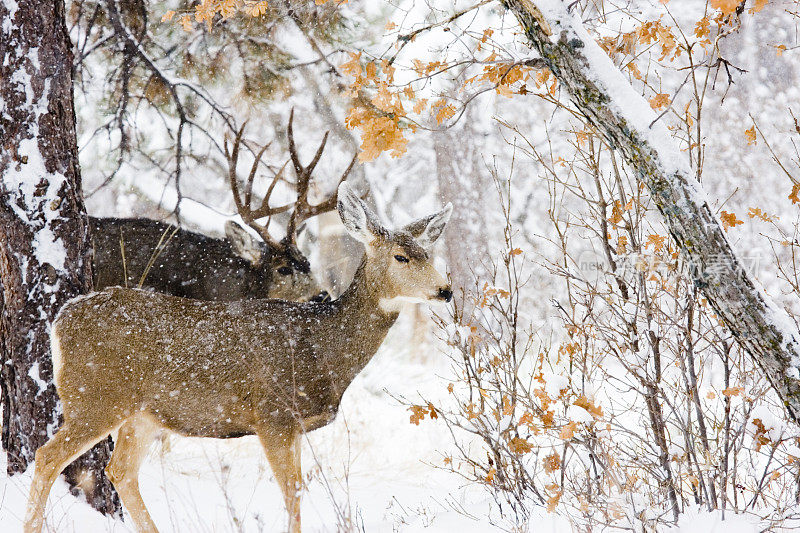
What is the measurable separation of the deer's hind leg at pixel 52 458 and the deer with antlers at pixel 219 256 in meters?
2.54

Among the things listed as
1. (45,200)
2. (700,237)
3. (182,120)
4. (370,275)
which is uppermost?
(182,120)

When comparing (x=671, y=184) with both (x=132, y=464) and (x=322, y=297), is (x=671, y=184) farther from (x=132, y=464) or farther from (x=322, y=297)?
(x=322, y=297)

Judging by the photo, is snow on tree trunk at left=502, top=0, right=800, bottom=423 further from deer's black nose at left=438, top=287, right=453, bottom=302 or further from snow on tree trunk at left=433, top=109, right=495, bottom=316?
snow on tree trunk at left=433, top=109, right=495, bottom=316

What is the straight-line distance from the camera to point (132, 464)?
371 cm

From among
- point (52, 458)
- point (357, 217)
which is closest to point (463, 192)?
point (357, 217)

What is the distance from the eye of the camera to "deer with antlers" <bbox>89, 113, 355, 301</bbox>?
20.0 feet

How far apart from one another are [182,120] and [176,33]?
2.06 metres

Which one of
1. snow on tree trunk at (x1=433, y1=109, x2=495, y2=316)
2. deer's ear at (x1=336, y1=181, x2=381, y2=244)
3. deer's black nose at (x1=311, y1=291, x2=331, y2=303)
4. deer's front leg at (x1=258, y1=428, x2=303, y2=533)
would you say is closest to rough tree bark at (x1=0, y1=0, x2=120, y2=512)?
deer's front leg at (x1=258, y1=428, x2=303, y2=533)

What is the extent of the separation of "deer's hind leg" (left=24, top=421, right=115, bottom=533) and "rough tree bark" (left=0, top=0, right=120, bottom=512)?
617 mm

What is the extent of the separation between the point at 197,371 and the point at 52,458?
30.1 inches

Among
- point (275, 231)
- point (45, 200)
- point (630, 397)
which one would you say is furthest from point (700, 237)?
point (275, 231)

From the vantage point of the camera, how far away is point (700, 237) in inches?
88.7

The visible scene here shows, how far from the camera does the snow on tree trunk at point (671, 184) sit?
7.18 ft

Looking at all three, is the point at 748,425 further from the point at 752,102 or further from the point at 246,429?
the point at 752,102
